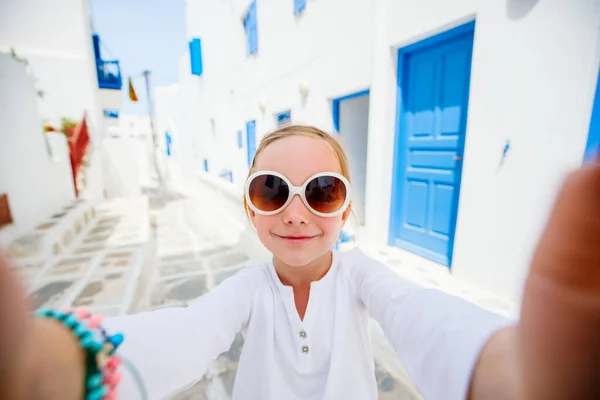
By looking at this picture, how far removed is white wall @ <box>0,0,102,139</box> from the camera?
654cm

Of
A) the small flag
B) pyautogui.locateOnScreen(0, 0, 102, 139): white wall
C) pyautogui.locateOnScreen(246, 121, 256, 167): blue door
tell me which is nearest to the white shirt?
pyautogui.locateOnScreen(246, 121, 256, 167): blue door

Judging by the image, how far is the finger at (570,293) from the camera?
0.26 meters

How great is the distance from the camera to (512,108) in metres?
2.16

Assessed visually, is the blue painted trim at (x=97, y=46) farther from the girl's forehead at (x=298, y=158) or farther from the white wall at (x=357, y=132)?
the girl's forehead at (x=298, y=158)

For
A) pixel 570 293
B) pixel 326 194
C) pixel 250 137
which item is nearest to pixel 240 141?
pixel 250 137

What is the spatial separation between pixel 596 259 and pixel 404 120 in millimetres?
3456

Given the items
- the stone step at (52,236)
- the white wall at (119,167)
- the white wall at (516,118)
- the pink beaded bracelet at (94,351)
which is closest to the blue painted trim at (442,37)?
the white wall at (516,118)

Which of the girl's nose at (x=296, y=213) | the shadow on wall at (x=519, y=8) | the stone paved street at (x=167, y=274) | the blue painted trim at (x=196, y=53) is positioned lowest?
the stone paved street at (x=167, y=274)

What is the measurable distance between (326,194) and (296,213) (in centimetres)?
12

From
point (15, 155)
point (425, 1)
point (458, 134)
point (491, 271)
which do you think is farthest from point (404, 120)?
point (15, 155)

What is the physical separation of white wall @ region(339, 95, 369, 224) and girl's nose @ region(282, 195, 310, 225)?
12.8 ft

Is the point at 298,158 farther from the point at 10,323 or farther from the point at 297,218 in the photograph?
the point at 10,323

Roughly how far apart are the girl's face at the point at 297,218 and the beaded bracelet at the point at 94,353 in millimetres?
511

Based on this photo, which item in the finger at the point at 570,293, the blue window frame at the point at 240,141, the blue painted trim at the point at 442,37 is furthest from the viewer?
the blue window frame at the point at 240,141
